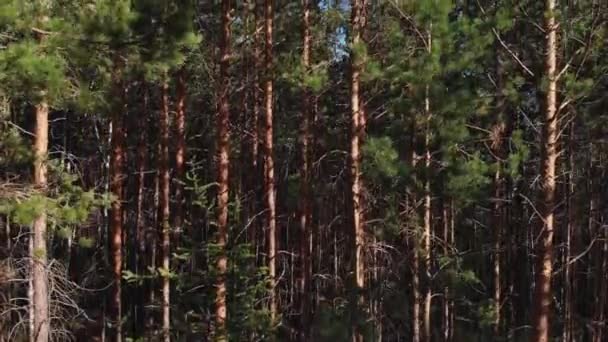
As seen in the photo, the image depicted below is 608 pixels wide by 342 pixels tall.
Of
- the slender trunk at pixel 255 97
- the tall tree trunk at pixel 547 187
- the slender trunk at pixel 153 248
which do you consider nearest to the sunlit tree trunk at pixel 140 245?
the slender trunk at pixel 153 248

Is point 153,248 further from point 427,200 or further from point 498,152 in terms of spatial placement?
point 498,152

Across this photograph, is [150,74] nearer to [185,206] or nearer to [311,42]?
[311,42]

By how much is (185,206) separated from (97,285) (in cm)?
372

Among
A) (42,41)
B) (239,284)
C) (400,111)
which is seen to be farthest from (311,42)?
(42,41)

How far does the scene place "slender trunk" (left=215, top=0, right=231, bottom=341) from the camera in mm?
10203

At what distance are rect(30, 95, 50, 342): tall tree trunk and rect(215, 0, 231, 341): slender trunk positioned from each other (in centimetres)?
241

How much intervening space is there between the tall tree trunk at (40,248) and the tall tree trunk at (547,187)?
18.4 feet

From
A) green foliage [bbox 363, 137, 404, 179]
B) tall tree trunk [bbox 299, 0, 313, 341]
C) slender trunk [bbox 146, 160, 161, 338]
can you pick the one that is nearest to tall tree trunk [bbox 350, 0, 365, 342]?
green foliage [bbox 363, 137, 404, 179]

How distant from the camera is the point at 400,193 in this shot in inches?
502

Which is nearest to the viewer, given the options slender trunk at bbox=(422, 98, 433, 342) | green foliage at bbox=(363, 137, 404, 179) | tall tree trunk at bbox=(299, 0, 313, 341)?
green foliage at bbox=(363, 137, 404, 179)

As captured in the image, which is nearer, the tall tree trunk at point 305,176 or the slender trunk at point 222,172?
the slender trunk at point 222,172

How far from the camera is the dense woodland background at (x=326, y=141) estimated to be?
25.2ft

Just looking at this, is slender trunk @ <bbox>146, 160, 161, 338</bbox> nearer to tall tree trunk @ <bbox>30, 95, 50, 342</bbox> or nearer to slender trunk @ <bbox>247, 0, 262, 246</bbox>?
slender trunk @ <bbox>247, 0, 262, 246</bbox>

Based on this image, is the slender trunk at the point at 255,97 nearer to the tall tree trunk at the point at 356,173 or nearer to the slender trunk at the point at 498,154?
the tall tree trunk at the point at 356,173
